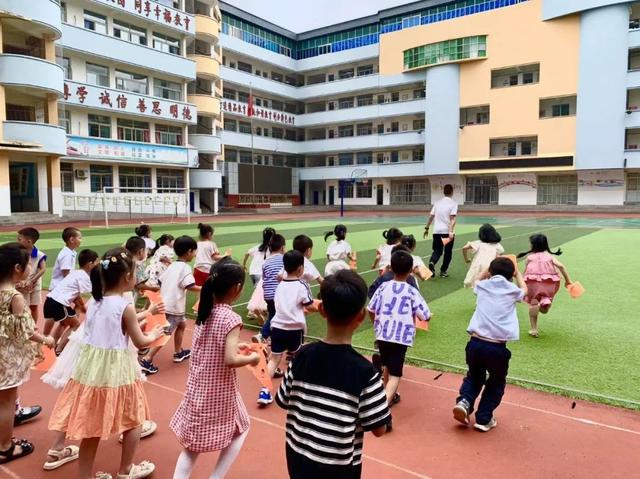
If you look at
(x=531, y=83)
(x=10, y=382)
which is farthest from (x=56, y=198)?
(x=531, y=83)

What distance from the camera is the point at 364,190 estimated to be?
2105 inches

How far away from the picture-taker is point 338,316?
2154 millimetres

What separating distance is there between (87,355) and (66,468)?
89 cm

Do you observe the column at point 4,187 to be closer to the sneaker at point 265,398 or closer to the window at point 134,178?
the window at point 134,178

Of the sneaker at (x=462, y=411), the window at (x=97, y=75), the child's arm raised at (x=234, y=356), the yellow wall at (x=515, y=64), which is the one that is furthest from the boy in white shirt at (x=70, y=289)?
the yellow wall at (x=515, y=64)

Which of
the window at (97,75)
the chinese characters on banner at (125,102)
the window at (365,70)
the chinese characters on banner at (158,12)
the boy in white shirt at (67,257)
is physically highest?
the window at (365,70)

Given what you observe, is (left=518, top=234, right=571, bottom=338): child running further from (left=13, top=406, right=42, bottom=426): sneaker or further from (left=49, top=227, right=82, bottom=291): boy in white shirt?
(left=49, top=227, right=82, bottom=291): boy in white shirt

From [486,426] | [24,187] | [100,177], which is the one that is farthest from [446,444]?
A: [100,177]

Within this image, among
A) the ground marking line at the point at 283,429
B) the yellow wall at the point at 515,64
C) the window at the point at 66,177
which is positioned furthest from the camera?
the yellow wall at the point at 515,64

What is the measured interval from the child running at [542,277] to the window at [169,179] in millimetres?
33282

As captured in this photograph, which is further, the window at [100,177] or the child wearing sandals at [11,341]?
the window at [100,177]

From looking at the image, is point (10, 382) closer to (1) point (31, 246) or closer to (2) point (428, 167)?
(1) point (31, 246)

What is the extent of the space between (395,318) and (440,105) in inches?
1737

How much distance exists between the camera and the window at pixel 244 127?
49716 millimetres
